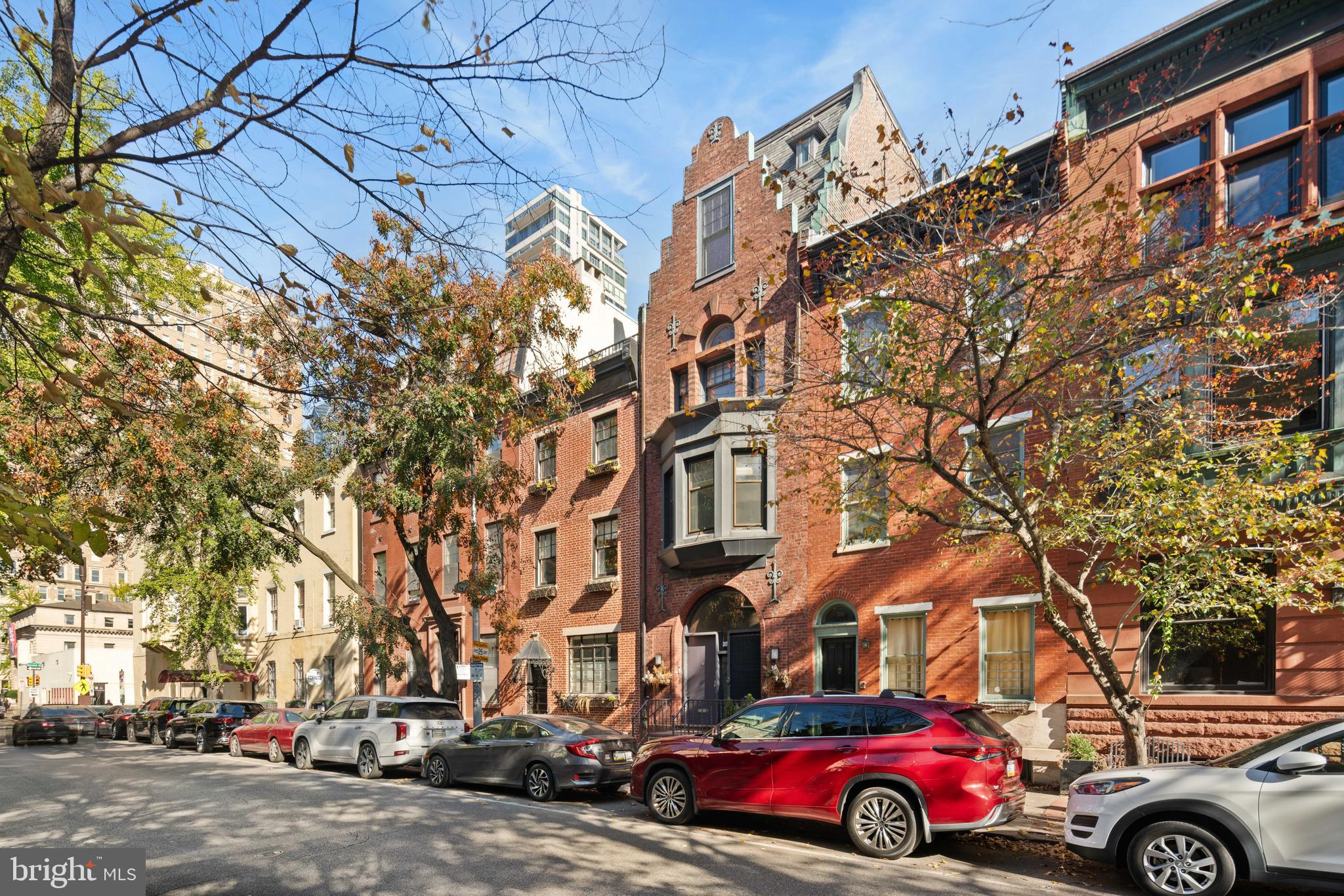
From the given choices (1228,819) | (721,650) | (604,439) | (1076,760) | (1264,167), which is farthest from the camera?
(604,439)

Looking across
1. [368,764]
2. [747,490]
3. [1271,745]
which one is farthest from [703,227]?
[1271,745]

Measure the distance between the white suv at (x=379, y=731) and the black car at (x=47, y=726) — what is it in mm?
15871

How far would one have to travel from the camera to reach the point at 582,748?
1330cm

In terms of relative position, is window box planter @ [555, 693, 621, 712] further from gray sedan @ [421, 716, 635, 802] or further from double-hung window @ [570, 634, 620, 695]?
gray sedan @ [421, 716, 635, 802]

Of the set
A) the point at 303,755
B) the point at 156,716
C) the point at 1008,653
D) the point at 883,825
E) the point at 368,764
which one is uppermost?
the point at 1008,653

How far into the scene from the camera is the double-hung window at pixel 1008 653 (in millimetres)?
14812

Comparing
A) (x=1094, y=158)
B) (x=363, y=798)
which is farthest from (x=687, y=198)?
(x=363, y=798)

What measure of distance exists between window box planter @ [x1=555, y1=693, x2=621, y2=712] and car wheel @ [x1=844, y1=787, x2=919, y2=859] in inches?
492

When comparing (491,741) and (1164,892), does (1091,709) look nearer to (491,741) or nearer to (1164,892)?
(1164,892)

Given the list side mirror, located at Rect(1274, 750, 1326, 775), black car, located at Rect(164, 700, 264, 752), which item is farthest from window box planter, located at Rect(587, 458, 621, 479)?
side mirror, located at Rect(1274, 750, 1326, 775)

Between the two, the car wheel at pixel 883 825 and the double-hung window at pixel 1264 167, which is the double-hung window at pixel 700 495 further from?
the double-hung window at pixel 1264 167

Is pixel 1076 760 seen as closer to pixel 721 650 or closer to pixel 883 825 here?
pixel 883 825

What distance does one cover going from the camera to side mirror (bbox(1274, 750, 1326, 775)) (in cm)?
696

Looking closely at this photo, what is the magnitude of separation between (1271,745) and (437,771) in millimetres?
12545
